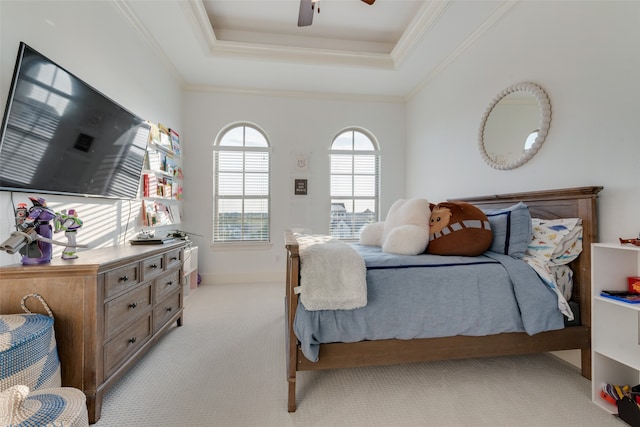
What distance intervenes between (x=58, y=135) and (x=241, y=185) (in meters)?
2.51

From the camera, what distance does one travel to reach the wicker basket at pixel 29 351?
3.24ft

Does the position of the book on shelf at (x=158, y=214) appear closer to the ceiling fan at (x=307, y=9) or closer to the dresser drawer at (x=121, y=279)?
the dresser drawer at (x=121, y=279)

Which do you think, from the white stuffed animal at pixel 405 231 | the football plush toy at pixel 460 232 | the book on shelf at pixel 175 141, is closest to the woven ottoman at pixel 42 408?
the white stuffed animal at pixel 405 231

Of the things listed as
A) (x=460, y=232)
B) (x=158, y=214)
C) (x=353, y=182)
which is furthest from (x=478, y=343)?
(x=158, y=214)

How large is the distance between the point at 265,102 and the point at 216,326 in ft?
10.3

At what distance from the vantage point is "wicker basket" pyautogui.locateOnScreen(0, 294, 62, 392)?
99 centimetres

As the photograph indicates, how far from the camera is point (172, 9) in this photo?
2477mm

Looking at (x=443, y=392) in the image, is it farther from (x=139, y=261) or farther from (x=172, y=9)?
(x=172, y=9)

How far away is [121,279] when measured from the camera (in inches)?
60.9

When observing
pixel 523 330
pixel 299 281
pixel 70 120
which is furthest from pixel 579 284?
pixel 70 120

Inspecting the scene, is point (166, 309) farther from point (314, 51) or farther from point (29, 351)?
point (314, 51)

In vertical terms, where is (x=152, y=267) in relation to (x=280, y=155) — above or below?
below

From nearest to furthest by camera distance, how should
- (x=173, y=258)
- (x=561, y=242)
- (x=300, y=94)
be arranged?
(x=561, y=242) < (x=173, y=258) < (x=300, y=94)

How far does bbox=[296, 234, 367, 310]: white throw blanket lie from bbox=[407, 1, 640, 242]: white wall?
1619 millimetres
